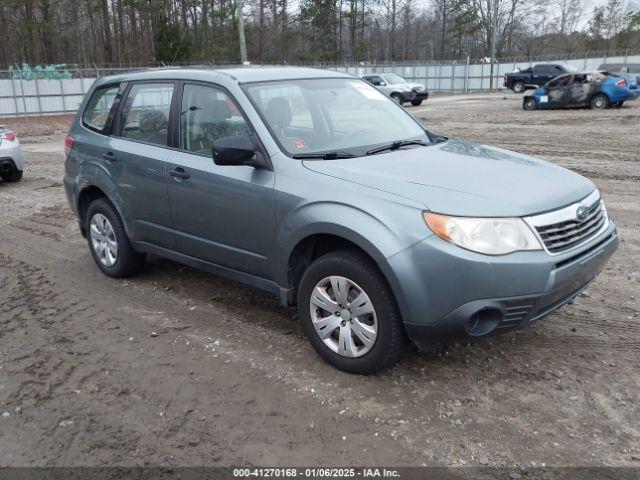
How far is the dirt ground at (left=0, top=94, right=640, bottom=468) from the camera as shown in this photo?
10.2ft

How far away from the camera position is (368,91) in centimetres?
509

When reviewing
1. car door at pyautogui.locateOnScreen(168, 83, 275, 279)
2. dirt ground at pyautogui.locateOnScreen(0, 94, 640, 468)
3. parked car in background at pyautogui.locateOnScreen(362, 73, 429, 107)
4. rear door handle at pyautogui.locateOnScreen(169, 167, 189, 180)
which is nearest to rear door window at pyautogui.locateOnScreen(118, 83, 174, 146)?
car door at pyautogui.locateOnScreen(168, 83, 275, 279)

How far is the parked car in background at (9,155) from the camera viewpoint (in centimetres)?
1050

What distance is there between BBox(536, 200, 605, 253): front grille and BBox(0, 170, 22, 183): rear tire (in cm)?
1024

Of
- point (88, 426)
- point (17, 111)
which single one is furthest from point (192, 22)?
point (88, 426)

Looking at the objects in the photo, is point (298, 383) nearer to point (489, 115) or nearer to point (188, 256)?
point (188, 256)

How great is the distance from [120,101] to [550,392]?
13.8 ft

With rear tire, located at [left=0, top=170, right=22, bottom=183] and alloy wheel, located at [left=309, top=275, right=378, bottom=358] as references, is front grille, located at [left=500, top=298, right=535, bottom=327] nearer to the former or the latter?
alloy wheel, located at [left=309, top=275, right=378, bottom=358]

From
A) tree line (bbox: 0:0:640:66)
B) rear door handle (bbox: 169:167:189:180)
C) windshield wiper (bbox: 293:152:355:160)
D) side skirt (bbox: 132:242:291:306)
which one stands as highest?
tree line (bbox: 0:0:640:66)

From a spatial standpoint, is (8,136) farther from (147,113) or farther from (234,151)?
(234,151)

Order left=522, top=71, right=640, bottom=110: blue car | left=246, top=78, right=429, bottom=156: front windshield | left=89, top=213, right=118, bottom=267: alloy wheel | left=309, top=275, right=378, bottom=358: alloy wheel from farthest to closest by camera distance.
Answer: left=522, top=71, right=640, bottom=110: blue car → left=89, top=213, right=118, bottom=267: alloy wheel → left=246, top=78, right=429, bottom=156: front windshield → left=309, top=275, right=378, bottom=358: alloy wheel

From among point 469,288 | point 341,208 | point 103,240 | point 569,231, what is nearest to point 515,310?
point 469,288

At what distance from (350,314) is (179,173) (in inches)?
71.9

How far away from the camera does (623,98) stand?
2228 cm
